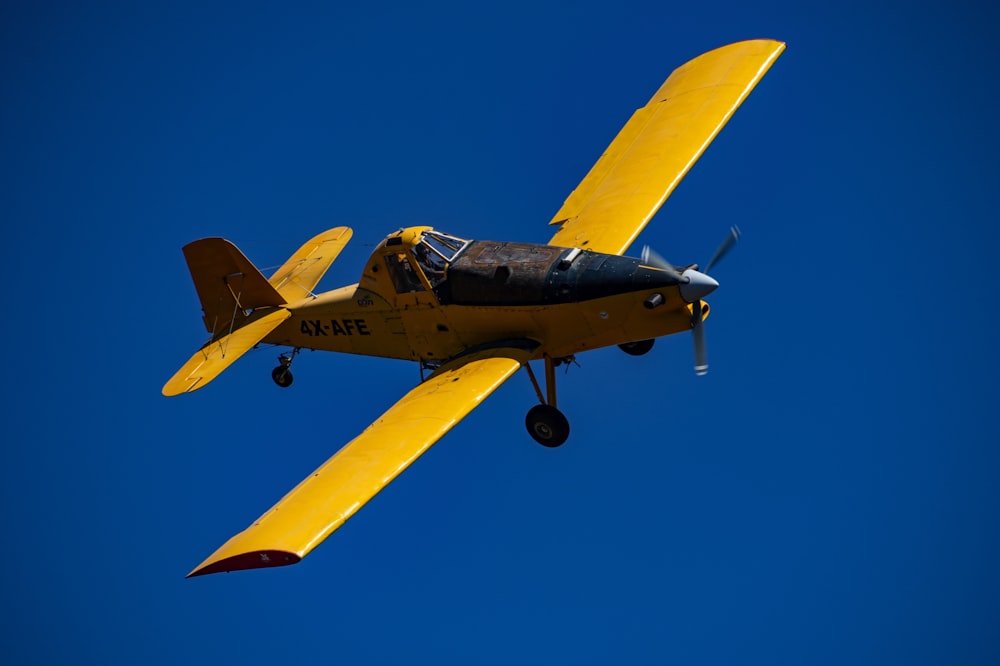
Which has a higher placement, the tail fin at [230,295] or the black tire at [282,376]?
the tail fin at [230,295]

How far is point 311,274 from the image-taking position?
2625 centimetres

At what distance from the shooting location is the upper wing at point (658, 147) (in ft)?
79.8

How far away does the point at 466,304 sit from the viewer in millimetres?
22797

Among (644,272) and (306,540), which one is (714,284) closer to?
(644,272)

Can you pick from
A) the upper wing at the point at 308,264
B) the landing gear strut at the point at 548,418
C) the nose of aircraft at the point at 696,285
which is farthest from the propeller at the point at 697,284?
the upper wing at the point at 308,264

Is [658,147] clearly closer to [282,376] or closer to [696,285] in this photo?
[696,285]

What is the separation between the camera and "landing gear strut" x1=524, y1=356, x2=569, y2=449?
22453 millimetres

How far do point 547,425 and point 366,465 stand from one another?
4.17 metres

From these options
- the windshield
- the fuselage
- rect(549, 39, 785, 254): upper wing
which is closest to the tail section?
the fuselage

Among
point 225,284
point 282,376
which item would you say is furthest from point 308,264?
point 282,376

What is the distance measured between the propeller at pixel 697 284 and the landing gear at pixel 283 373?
8484mm

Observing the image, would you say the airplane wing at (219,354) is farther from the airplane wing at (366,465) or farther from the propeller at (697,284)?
the propeller at (697,284)

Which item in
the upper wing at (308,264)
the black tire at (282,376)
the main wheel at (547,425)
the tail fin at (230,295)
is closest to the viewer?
the main wheel at (547,425)

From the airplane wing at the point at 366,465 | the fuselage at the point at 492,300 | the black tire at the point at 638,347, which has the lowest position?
the airplane wing at the point at 366,465
